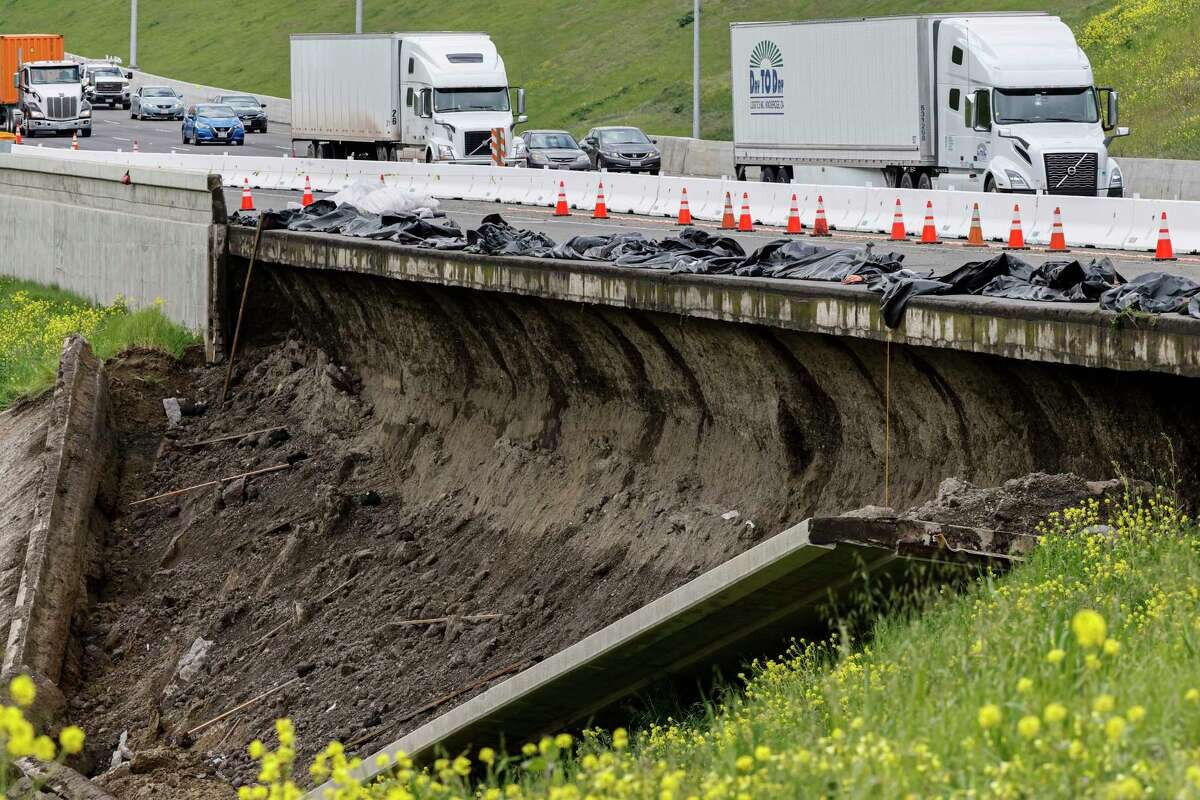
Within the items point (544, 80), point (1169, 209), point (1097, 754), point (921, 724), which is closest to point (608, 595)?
point (921, 724)

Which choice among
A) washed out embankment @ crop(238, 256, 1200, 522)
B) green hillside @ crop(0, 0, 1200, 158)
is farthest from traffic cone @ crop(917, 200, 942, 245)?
green hillside @ crop(0, 0, 1200, 158)

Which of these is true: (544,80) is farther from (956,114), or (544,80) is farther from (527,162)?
(956,114)

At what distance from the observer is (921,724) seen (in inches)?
233

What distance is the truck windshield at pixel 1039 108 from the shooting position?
3005 centimetres

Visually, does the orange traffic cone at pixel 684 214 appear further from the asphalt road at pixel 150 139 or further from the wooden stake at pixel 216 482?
the asphalt road at pixel 150 139

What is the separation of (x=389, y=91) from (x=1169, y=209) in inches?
1121

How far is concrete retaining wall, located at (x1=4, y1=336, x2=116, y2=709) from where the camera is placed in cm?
1489

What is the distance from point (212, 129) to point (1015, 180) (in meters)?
41.1

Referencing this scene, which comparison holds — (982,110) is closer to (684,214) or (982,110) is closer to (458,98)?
(684,214)

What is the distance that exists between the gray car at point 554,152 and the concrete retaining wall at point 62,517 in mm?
26665

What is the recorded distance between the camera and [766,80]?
130 ft

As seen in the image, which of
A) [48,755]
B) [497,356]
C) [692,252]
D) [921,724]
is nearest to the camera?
[48,755]

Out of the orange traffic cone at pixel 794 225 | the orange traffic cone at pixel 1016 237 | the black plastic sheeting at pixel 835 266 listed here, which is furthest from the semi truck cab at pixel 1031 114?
the black plastic sheeting at pixel 835 266

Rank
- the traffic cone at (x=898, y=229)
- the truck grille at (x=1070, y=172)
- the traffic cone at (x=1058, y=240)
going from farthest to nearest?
the truck grille at (x=1070, y=172), the traffic cone at (x=898, y=229), the traffic cone at (x=1058, y=240)
